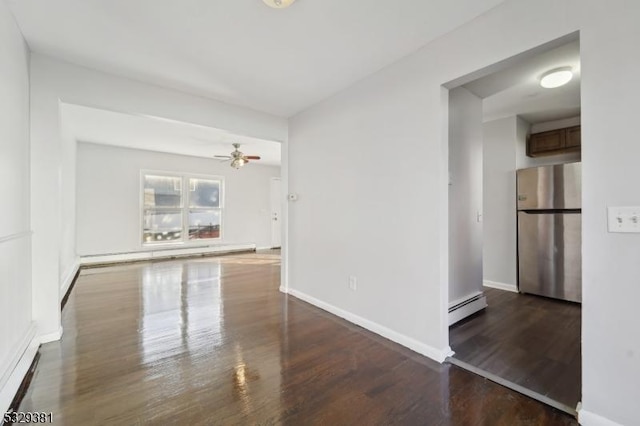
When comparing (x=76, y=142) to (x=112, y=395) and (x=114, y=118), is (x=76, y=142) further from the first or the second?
(x=112, y=395)

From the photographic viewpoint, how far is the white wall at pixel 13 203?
168 centimetres

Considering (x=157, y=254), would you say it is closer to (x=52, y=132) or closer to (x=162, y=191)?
(x=162, y=191)

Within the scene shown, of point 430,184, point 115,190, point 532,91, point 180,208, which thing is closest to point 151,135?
point 115,190

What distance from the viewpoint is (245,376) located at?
1929mm

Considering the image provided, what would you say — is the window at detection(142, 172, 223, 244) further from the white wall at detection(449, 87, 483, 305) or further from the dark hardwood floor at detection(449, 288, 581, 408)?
the dark hardwood floor at detection(449, 288, 581, 408)

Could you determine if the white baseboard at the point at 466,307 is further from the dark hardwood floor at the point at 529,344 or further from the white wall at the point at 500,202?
the white wall at the point at 500,202

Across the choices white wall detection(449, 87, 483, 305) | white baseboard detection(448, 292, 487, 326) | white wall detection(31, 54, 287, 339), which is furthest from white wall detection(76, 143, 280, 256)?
white baseboard detection(448, 292, 487, 326)

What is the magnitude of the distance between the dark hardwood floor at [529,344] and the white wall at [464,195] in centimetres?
37

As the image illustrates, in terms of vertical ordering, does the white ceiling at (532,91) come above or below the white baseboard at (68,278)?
above

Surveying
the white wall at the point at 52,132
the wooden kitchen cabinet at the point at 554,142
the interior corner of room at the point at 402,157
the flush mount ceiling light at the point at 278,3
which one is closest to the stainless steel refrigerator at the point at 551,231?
the interior corner of room at the point at 402,157

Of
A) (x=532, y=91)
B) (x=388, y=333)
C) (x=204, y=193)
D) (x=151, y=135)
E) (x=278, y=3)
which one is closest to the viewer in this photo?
(x=278, y=3)

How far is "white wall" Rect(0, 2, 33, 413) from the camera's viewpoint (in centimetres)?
168

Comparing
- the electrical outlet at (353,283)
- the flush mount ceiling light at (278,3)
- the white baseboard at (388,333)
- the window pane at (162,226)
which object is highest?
the flush mount ceiling light at (278,3)

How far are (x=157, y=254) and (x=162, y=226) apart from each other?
665 mm
